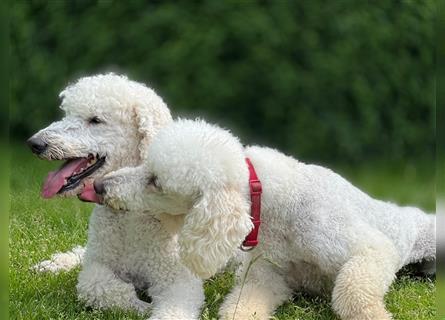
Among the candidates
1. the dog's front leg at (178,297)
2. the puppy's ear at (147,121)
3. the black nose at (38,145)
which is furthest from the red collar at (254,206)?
the black nose at (38,145)

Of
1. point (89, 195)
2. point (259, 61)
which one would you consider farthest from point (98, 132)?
point (259, 61)

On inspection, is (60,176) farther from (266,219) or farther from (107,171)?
(266,219)

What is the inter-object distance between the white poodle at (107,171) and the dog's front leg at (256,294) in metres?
0.14

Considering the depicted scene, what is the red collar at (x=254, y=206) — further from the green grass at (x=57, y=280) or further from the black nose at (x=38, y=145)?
the black nose at (x=38, y=145)

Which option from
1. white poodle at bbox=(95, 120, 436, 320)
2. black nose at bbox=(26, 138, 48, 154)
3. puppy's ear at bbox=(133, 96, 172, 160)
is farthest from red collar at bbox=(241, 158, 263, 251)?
black nose at bbox=(26, 138, 48, 154)

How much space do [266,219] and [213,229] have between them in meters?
0.38

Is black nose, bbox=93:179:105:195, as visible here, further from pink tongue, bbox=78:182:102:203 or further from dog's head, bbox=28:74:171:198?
dog's head, bbox=28:74:171:198

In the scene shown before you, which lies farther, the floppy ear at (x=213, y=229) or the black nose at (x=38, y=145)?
the black nose at (x=38, y=145)

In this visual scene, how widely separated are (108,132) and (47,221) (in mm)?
1359

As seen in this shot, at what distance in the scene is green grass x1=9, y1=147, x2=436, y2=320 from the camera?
314 cm

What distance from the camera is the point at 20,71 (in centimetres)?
677

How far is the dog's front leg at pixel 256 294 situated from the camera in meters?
3.05

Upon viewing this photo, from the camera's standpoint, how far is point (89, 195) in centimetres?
305

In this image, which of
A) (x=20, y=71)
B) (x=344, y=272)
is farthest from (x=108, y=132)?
(x=20, y=71)
